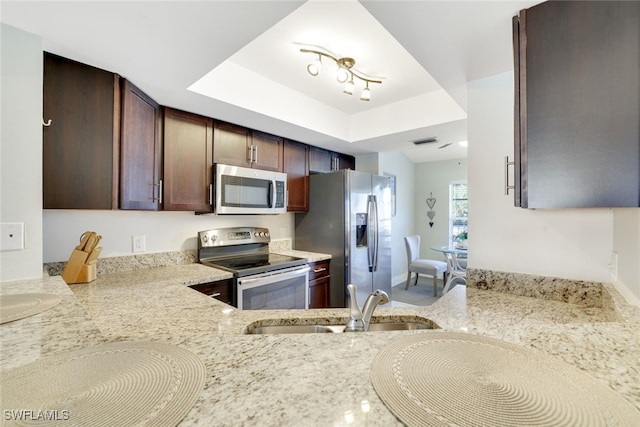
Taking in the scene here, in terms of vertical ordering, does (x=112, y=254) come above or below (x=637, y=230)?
below

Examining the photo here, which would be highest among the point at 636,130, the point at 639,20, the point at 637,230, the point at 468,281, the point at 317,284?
the point at 639,20

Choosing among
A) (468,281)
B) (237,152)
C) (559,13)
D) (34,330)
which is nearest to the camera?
(34,330)

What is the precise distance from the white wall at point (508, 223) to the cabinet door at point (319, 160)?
1.91 metres

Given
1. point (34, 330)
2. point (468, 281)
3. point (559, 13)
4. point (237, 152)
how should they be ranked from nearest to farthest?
1. point (34, 330)
2. point (559, 13)
3. point (468, 281)
4. point (237, 152)

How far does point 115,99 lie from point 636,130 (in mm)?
2304

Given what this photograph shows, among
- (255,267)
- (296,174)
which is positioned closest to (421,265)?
(296,174)

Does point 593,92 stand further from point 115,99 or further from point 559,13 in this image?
point 115,99

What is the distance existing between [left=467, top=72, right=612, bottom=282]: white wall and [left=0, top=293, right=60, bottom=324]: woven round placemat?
191 cm

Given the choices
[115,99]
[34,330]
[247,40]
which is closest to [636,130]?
[247,40]

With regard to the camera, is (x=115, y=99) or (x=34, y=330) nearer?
(x=34, y=330)

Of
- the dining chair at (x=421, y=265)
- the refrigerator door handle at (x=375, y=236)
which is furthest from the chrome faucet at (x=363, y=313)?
the dining chair at (x=421, y=265)

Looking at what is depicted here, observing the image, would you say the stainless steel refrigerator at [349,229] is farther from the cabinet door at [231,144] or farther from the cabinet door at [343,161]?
the cabinet door at [231,144]

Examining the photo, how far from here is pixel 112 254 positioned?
2.06 metres

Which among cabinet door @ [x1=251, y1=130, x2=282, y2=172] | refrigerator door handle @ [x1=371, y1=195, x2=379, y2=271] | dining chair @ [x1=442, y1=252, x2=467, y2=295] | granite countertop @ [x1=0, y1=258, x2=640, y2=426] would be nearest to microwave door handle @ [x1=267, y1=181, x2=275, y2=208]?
cabinet door @ [x1=251, y1=130, x2=282, y2=172]
